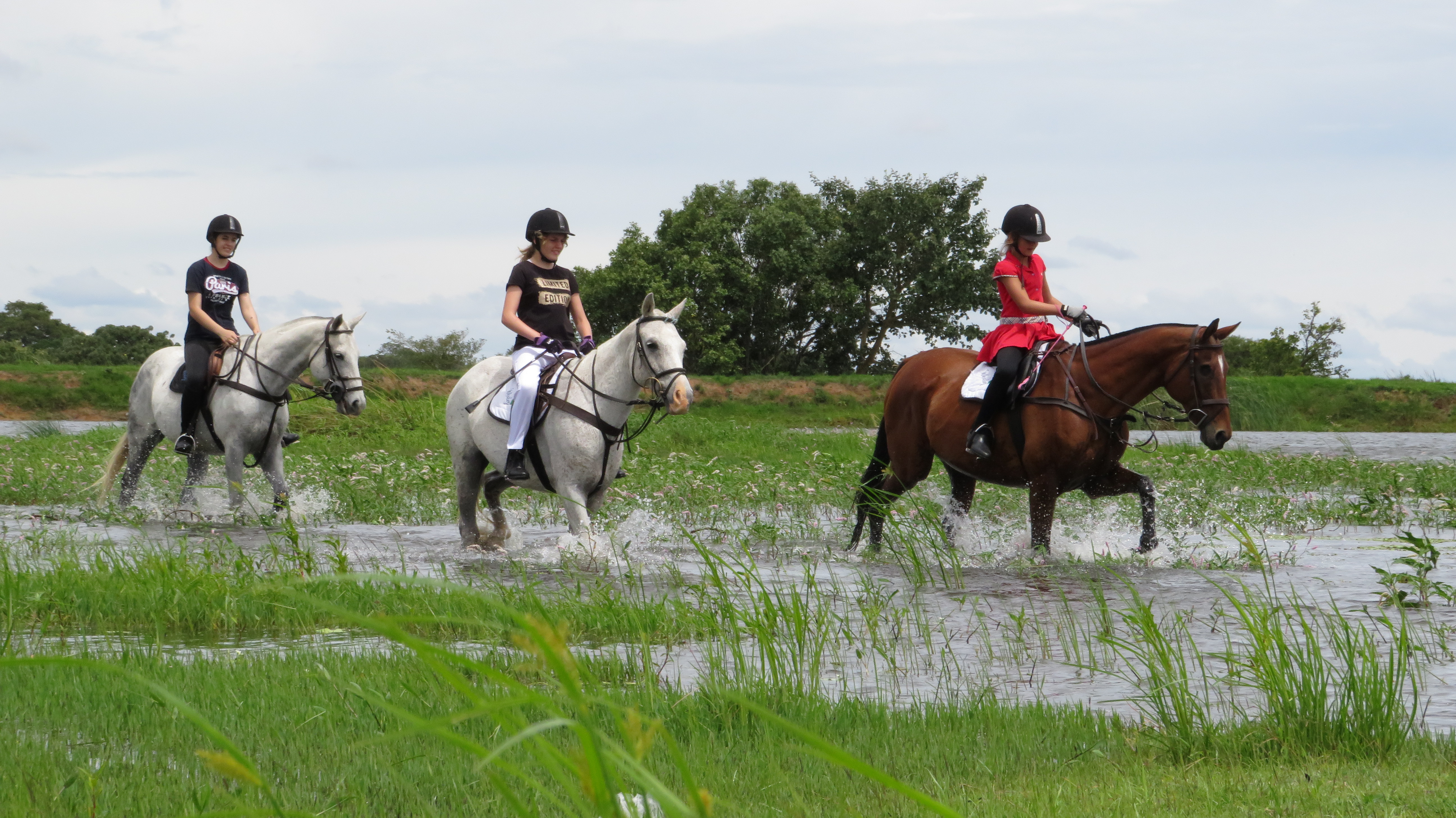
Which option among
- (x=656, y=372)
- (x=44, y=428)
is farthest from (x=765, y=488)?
(x=44, y=428)

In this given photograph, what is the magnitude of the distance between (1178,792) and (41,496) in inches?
516

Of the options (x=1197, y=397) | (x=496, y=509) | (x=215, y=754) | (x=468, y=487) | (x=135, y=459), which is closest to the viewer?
(x=215, y=754)

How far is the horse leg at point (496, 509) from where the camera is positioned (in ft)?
33.0

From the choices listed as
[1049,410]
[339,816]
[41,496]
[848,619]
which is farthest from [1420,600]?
[41,496]

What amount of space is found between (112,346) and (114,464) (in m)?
62.0

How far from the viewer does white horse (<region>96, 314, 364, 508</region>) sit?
1069 centimetres

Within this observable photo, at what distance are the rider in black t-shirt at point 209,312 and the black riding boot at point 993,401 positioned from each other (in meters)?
6.58

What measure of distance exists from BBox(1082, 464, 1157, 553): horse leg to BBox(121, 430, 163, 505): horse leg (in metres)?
8.93

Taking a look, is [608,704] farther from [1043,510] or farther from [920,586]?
[1043,510]

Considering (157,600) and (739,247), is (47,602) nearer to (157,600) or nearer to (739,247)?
(157,600)

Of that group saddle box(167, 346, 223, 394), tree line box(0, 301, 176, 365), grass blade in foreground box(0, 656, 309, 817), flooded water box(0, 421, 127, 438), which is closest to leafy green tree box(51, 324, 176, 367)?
tree line box(0, 301, 176, 365)

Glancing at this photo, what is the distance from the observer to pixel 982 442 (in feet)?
29.9

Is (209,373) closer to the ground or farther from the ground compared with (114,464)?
farther from the ground

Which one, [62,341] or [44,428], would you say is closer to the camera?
[44,428]
